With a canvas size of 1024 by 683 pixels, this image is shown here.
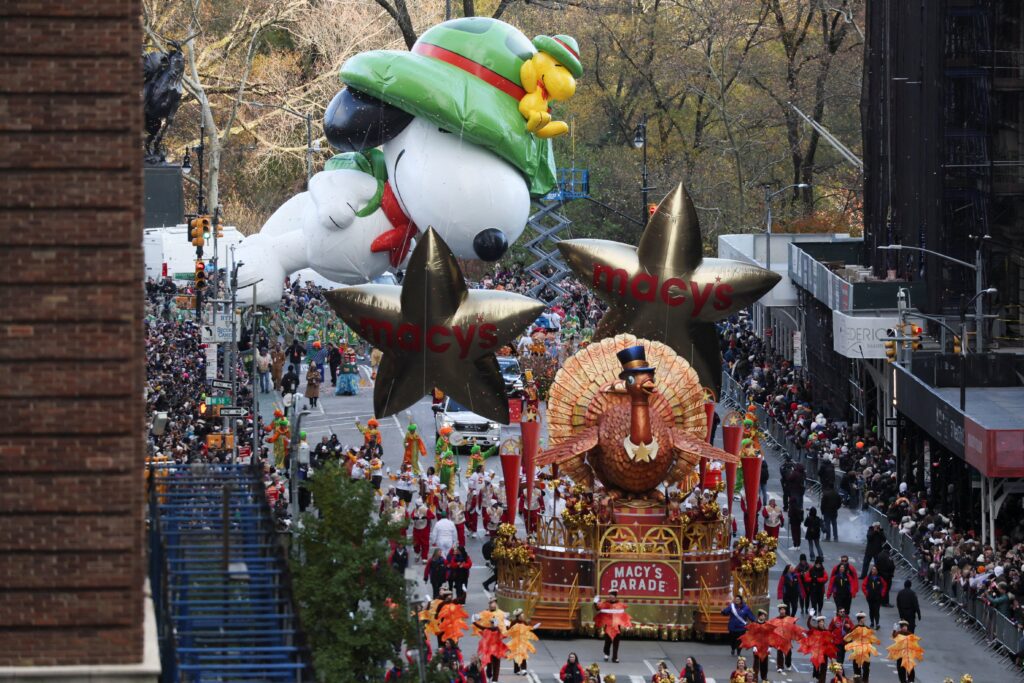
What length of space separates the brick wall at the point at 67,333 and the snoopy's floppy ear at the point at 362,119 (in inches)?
→ 982

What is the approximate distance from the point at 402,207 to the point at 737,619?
13.8 meters

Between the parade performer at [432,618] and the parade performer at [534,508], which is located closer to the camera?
the parade performer at [432,618]

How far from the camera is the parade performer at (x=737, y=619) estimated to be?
30422 mm

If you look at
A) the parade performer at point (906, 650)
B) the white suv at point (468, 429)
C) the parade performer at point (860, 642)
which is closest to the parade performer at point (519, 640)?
the parade performer at point (860, 642)

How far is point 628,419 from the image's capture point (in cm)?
3177

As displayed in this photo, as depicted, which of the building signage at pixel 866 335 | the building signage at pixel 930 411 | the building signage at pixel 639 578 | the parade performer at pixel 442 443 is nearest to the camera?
the building signage at pixel 639 578

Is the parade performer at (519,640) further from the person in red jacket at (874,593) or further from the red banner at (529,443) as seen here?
the person in red jacket at (874,593)

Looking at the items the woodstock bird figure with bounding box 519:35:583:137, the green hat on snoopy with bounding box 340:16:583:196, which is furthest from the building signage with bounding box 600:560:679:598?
the woodstock bird figure with bounding box 519:35:583:137

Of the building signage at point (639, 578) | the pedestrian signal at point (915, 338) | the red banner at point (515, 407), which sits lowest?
the building signage at point (639, 578)

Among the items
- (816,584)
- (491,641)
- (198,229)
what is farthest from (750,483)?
(198,229)

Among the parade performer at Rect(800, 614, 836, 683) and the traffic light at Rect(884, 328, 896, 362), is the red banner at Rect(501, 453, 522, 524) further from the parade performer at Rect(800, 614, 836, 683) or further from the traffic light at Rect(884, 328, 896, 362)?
the traffic light at Rect(884, 328, 896, 362)

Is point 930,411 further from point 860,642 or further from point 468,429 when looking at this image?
point 860,642

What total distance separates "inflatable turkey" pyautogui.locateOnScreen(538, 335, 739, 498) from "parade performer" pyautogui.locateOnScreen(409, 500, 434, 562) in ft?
16.1

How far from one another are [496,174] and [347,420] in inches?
548
